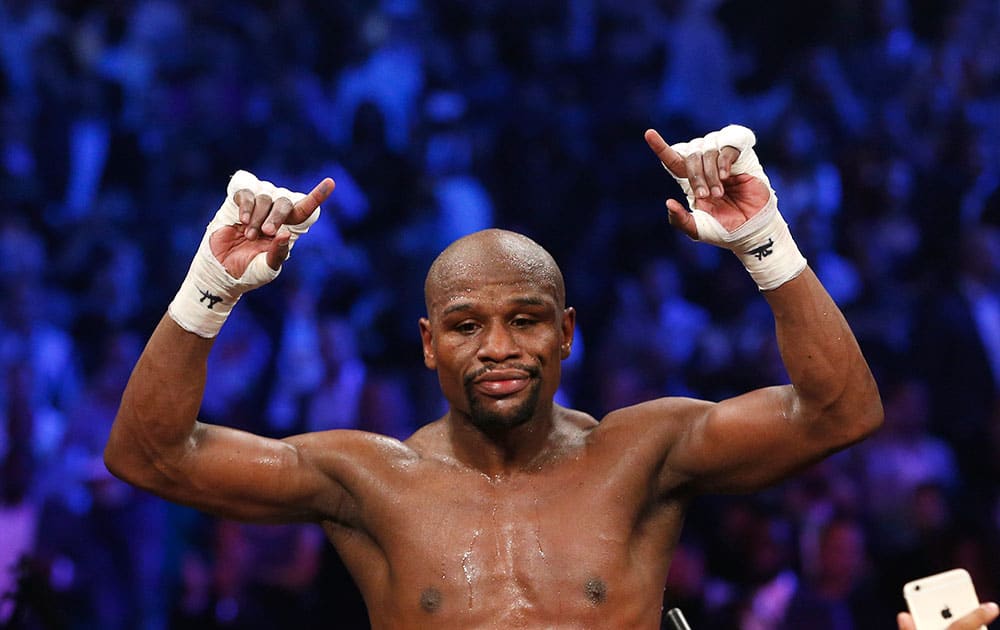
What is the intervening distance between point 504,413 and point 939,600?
2.26ft

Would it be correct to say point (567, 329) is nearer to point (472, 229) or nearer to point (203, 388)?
point (203, 388)

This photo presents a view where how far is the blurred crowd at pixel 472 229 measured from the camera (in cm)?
311

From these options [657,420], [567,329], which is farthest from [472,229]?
[657,420]

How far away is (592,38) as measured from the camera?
3689mm

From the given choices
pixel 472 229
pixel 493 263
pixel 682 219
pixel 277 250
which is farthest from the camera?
pixel 472 229

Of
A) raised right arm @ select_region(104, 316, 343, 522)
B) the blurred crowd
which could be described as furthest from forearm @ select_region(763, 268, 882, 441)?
the blurred crowd

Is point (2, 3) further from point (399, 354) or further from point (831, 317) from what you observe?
point (831, 317)

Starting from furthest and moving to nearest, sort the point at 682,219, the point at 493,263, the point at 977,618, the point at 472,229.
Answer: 1. the point at 472,229
2. the point at 493,263
3. the point at 682,219
4. the point at 977,618

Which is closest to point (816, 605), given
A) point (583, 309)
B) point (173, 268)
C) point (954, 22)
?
point (583, 309)

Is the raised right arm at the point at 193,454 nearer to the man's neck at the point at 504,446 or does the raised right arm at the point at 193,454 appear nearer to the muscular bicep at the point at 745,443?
the man's neck at the point at 504,446

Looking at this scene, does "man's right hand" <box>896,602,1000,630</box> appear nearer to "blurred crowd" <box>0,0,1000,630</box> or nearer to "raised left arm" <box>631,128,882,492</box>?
"raised left arm" <box>631,128,882,492</box>

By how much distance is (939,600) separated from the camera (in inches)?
58.4

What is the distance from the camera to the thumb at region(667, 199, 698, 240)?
1.68 metres

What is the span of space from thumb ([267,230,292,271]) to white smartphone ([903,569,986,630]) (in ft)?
3.21
